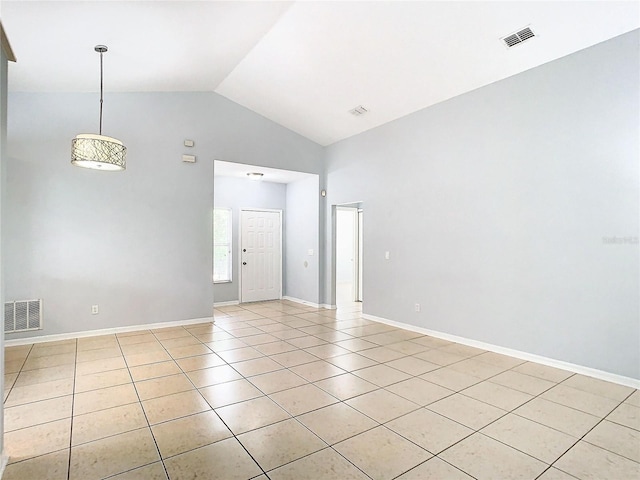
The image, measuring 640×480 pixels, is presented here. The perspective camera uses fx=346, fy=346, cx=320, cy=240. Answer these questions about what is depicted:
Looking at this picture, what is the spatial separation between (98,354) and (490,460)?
13.9ft

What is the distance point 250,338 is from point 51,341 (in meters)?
2.64

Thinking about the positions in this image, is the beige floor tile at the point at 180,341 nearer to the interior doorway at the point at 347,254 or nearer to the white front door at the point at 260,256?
the white front door at the point at 260,256

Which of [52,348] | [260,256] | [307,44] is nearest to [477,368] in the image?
[307,44]

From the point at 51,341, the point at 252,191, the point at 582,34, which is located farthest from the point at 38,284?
the point at 582,34

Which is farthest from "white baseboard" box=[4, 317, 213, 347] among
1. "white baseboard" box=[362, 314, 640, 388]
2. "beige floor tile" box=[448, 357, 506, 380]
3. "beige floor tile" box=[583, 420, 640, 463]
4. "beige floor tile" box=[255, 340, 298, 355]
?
"beige floor tile" box=[583, 420, 640, 463]

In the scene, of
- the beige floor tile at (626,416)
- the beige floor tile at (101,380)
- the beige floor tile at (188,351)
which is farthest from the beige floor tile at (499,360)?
the beige floor tile at (101,380)

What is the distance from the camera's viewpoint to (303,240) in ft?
24.7

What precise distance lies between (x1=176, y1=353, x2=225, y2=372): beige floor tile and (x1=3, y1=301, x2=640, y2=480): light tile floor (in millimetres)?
22

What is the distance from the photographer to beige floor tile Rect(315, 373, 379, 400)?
3.05m

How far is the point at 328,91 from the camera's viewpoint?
203 inches

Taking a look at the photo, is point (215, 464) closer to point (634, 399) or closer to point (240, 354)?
point (240, 354)

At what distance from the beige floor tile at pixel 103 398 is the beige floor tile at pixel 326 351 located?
1928 millimetres

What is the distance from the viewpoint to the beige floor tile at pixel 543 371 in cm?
343

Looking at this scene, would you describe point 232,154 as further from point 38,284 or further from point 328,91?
point 38,284
